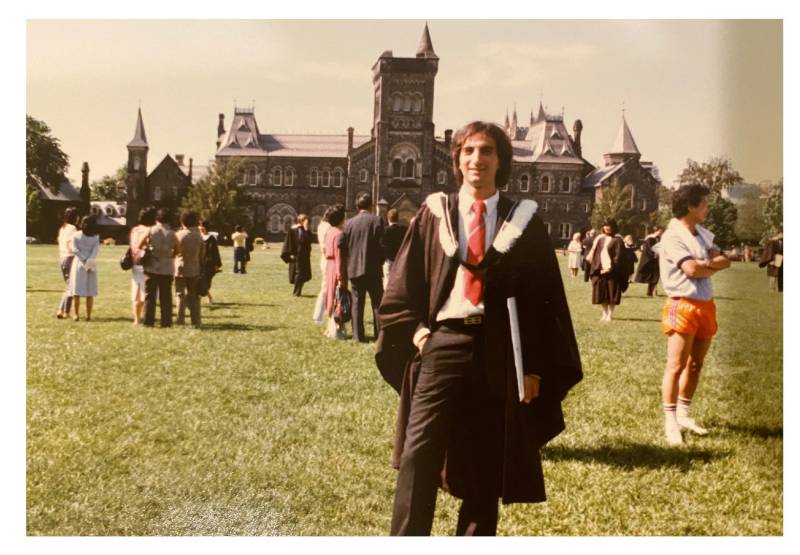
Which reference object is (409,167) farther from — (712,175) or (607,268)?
(712,175)

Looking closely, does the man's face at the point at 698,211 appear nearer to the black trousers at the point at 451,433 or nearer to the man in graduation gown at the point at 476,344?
the man in graduation gown at the point at 476,344

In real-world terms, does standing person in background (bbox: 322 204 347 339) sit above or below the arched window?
below

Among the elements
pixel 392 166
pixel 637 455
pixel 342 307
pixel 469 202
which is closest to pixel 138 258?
pixel 342 307

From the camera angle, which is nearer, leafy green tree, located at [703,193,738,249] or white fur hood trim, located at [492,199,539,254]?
white fur hood trim, located at [492,199,539,254]

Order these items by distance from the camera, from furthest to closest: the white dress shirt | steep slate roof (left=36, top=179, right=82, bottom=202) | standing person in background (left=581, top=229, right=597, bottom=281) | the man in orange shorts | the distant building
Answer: steep slate roof (left=36, top=179, right=82, bottom=202) < standing person in background (left=581, top=229, right=597, bottom=281) < the distant building < the man in orange shorts < the white dress shirt

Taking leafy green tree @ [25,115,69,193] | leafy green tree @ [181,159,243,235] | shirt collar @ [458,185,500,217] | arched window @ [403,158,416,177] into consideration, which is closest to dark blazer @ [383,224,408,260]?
arched window @ [403,158,416,177]

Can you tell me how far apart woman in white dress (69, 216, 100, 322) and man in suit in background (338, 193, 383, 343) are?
167cm

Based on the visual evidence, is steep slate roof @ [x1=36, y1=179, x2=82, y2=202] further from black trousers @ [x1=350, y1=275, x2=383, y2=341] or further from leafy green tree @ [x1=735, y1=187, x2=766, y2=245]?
leafy green tree @ [x1=735, y1=187, x2=766, y2=245]

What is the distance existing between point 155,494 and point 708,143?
3.85 m

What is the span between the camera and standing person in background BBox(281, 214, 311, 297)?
5.37 meters

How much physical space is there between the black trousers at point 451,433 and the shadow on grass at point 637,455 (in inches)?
39.1

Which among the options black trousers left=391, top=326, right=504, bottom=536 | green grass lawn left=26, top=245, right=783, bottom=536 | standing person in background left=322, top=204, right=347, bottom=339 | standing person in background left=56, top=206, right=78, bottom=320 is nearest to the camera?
black trousers left=391, top=326, right=504, bottom=536

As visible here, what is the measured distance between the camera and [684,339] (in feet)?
14.5

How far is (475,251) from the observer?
344 cm
